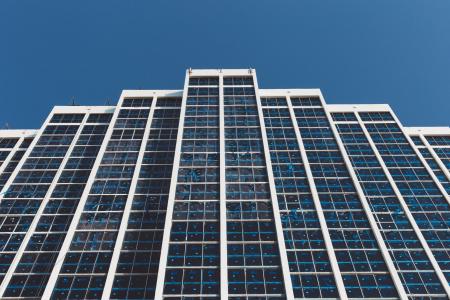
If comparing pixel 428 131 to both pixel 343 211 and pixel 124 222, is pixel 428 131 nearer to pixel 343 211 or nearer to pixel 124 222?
pixel 343 211

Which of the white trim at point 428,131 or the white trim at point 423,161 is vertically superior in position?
the white trim at point 428,131

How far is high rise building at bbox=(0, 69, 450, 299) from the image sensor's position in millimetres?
60000

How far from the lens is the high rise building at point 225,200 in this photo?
2362 inches

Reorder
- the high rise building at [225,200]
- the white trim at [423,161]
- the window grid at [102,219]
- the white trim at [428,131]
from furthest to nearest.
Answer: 1. the white trim at [428,131]
2. the white trim at [423,161]
3. the window grid at [102,219]
4. the high rise building at [225,200]

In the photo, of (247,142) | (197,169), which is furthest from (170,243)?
(247,142)

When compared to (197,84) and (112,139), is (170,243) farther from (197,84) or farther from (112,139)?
(197,84)

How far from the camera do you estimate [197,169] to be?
77.2 meters

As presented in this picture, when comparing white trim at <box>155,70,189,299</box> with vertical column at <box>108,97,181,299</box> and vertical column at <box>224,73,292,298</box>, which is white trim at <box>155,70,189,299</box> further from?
vertical column at <box>224,73,292,298</box>

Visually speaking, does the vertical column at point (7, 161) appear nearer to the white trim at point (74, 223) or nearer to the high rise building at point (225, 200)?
the high rise building at point (225, 200)

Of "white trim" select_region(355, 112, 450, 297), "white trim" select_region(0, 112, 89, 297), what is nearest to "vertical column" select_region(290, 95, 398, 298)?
"white trim" select_region(355, 112, 450, 297)

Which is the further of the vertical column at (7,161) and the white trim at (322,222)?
the vertical column at (7,161)

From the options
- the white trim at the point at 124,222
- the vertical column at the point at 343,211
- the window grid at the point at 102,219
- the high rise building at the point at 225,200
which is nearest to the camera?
the white trim at the point at 124,222

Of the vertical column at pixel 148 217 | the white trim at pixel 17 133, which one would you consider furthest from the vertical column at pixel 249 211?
the white trim at pixel 17 133

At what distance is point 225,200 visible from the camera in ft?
230
